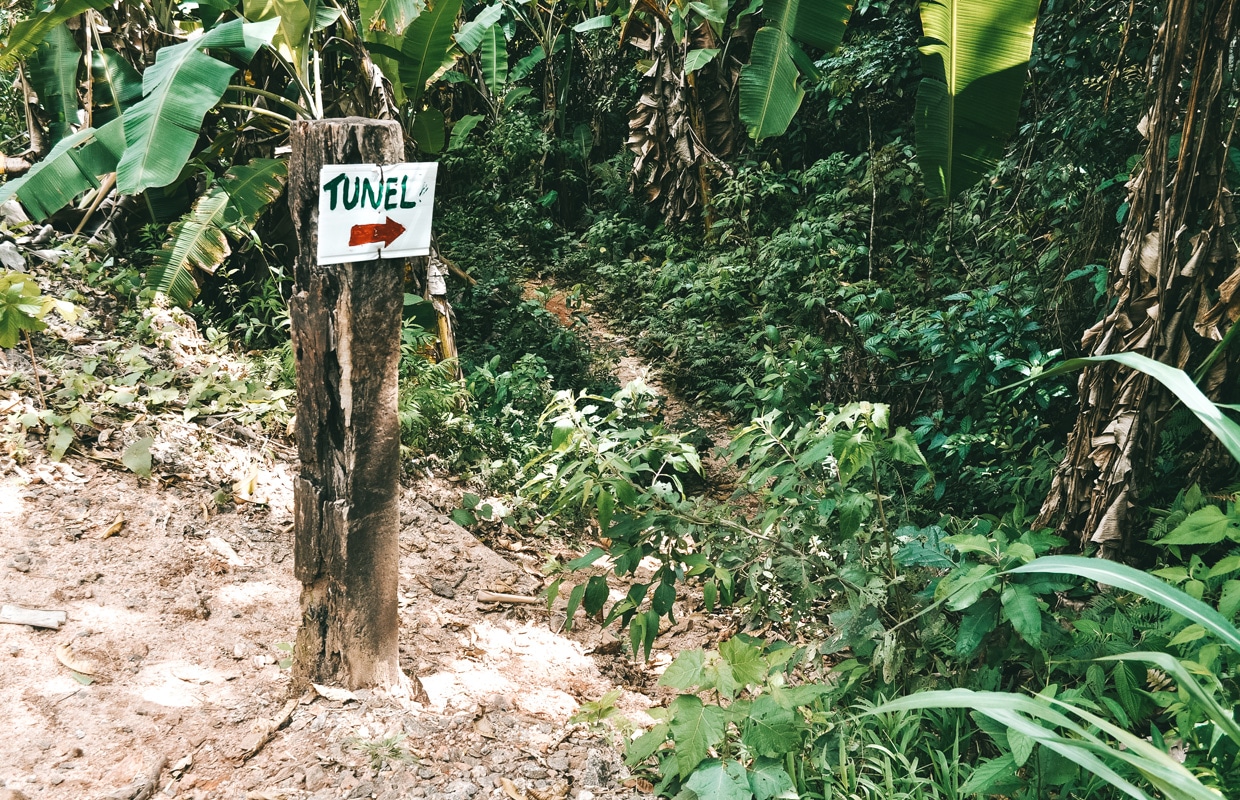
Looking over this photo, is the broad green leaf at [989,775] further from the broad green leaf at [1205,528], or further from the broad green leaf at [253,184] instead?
the broad green leaf at [253,184]

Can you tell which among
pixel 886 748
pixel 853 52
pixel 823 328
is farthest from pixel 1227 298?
pixel 853 52

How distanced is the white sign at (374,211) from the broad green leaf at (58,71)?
11.7 ft

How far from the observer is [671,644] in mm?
3422

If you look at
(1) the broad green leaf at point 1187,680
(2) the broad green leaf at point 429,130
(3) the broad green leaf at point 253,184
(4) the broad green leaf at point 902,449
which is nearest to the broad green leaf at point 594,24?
(2) the broad green leaf at point 429,130

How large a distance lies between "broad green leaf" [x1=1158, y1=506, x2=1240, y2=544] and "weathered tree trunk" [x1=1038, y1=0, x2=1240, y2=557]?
1.66 feet

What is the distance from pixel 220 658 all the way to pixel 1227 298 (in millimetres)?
3177

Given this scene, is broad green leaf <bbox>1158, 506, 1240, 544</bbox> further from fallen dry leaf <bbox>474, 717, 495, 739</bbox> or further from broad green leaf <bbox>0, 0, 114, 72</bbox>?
broad green leaf <bbox>0, 0, 114, 72</bbox>

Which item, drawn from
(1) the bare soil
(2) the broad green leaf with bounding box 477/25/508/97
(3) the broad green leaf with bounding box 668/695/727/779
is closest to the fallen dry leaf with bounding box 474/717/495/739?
(1) the bare soil

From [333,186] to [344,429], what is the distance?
2.03ft

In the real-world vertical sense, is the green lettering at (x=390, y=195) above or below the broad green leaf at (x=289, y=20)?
below

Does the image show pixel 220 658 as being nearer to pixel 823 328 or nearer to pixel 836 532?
pixel 836 532

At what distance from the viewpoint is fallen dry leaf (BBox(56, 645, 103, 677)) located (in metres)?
2.33

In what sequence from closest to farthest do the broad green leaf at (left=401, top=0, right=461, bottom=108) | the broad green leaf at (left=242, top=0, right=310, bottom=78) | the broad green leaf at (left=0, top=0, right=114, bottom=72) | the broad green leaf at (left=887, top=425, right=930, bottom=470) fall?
the broad green leaf at (left=887, top=425, right=930, bottom=470)
the broad green leaf at (left=242, top=0, right=310, bottom=78)
the broad green leaf at (left=0, top=0, right=114, bottom=72)
the broad green leaf at (left=401, top=0, right=461, bottom=108)

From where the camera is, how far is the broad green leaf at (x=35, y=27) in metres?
3.39
